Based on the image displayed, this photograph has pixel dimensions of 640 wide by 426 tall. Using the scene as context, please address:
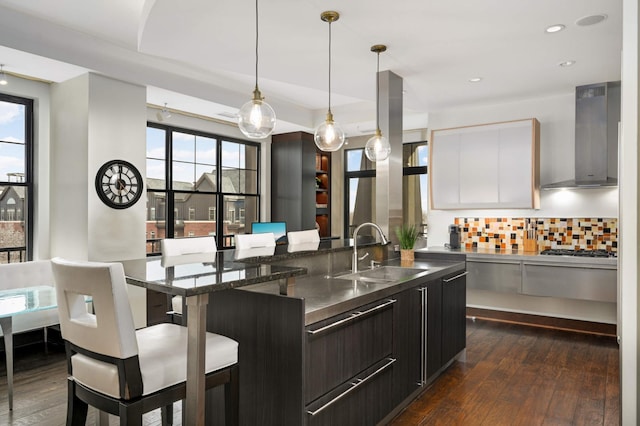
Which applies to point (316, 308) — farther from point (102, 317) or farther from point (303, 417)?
point (102, 317)

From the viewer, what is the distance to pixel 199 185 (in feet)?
20.6

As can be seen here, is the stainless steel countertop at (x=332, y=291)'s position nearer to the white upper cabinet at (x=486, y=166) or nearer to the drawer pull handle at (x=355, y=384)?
the drawer pull handle at (x=355, y=384)

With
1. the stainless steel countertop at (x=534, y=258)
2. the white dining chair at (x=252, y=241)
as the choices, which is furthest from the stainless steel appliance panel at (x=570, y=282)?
the white dining chair at (x=252, y=241)

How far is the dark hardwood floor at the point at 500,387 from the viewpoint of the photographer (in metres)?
2.75

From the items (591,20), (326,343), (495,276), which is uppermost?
(591,20)

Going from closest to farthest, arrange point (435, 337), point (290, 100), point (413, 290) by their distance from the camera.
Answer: point (413, 290)
point (435, 337)
point (290, 100)

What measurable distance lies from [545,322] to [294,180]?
4.13 metres

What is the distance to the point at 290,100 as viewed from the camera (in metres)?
6.37

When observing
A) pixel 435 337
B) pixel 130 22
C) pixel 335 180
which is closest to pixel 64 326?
pixel 435 337

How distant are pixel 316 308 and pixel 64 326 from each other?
1.04 meters

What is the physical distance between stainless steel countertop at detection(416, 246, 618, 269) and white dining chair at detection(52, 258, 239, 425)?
2866 millimetres

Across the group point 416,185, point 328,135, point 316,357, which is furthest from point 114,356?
point 416,185

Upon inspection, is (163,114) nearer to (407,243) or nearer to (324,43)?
(324,43)

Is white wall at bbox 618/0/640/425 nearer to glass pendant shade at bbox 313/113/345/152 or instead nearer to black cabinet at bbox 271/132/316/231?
glass pendant shade at bbox 313/113/345/152
